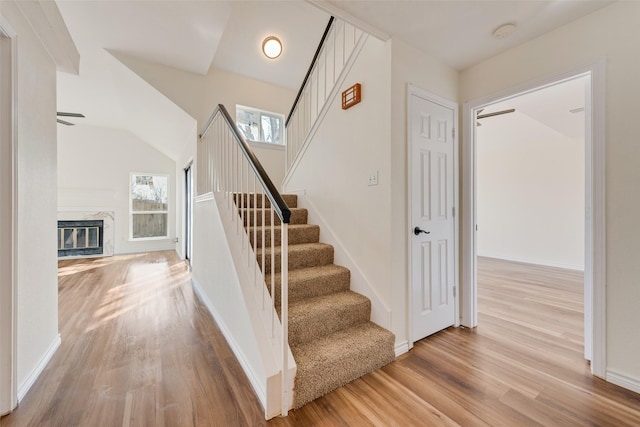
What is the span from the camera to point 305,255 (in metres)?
2.38

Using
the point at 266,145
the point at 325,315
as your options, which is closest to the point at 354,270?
the point at 325,315

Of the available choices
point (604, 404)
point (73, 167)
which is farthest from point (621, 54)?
point (73, 167)

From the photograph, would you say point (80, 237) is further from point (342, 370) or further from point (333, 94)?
point (342, 370)

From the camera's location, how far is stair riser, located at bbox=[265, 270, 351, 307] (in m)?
2.02

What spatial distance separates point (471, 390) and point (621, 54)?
2.30 m

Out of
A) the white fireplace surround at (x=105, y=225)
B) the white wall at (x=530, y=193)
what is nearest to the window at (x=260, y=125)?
the white wall at (x=530, y=193)

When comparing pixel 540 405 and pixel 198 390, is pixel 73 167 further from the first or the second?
pixel 540 405

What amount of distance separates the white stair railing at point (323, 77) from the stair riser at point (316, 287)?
5.37ft

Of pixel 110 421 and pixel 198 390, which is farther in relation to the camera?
pixel 198 390

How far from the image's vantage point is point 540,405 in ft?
4.88

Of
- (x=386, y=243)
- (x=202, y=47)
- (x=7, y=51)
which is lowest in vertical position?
(x=386, y=243)

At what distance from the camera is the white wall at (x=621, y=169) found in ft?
5.18

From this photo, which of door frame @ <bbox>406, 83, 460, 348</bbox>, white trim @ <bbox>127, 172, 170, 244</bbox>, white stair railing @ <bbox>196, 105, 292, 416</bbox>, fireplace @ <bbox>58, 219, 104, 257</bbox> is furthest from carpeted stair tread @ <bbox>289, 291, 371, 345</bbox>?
fireplace @ <bbox>58, 219, 104, 257</bbox>

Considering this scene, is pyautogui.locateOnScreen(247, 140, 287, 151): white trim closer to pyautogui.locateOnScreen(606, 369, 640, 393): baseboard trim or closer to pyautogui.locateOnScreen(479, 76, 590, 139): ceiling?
pyautogui.locateOnScreen(479, 76, 590, 139): ceiling
